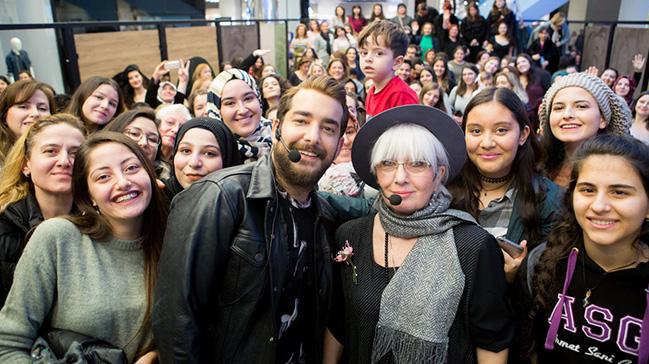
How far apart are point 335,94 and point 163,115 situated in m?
1.85

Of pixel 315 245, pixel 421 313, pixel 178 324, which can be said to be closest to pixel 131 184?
pixel 178 324

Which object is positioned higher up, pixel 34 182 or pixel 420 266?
pixel 34 182

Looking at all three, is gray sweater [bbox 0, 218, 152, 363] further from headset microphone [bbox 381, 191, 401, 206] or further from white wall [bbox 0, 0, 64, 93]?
white wall [bbox 0, 0, 64, 93]

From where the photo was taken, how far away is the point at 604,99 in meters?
2.37

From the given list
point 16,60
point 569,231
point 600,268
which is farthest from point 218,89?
point 16,60

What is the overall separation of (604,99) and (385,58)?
1.42 m

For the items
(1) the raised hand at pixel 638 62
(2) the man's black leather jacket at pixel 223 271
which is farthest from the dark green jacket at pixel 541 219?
(1) the raised hand at pixel 638 62

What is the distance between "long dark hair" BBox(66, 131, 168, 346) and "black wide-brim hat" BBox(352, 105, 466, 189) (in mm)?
901

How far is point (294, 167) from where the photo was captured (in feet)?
5.60

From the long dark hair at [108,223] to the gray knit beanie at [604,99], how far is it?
6.94 ft

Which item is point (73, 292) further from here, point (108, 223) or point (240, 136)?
point (240, 136)

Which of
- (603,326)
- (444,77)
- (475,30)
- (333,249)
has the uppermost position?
(475,30)

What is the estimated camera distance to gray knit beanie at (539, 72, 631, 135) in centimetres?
236

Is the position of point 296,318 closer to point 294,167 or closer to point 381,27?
point 294,167
